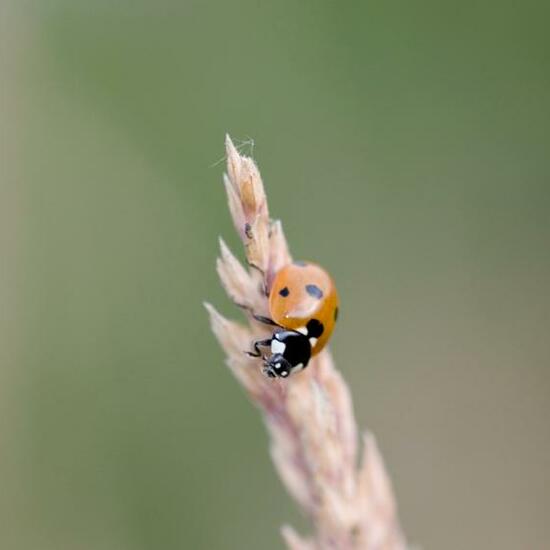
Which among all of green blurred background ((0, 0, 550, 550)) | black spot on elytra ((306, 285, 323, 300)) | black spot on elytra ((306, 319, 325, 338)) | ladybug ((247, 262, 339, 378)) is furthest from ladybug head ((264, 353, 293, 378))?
green blurred background ((0, 0, 550, 550))

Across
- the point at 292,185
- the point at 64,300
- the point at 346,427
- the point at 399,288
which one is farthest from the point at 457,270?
the point at 346,427

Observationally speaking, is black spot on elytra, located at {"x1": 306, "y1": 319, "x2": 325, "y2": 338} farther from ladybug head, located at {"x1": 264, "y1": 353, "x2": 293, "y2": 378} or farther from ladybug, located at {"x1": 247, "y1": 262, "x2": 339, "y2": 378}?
ladybug head, located at {"x1": 264, "y1": 353, "x2": 293, "y2": 378}

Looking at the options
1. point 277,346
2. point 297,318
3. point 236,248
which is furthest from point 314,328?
point 236,248

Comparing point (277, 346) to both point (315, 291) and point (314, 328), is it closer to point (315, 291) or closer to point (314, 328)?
point (314, 328)

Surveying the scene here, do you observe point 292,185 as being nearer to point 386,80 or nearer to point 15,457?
point 386,80

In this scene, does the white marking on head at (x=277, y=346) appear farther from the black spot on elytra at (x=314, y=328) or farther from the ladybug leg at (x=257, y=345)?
the black spot on elytra at (x=314, y=328)
